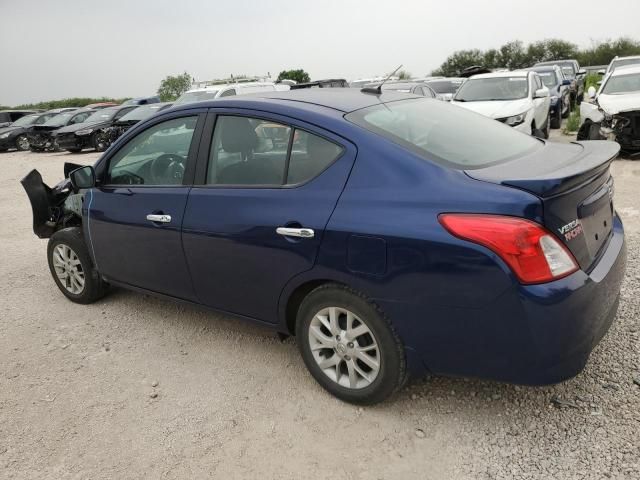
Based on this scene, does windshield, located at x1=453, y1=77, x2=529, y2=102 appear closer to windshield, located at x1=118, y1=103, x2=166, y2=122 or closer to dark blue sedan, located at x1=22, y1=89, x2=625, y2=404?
dark blue sedan, located at x1=22, y1=89, x2=625, y2=404

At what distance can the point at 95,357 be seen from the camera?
3.67 meters

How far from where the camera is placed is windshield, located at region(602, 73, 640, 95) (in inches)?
384

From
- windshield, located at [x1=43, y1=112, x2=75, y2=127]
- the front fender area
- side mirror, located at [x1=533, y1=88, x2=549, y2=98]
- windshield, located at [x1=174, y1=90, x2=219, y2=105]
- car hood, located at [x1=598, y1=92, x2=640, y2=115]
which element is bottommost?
the front fender area

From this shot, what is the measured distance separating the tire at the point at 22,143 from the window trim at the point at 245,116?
21.7 metres

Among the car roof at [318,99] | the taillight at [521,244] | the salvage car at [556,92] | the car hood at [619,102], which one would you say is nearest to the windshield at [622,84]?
the car hood at [619,102]

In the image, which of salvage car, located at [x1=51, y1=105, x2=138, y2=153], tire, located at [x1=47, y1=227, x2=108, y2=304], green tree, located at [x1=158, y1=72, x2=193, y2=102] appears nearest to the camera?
tire, located at [x1=47, y1=227, x2=108, y2=304]

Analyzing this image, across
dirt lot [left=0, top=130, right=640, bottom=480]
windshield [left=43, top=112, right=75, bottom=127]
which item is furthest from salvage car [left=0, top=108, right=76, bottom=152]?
dirt lot [left=0, top=130, right=640, bottom=480]

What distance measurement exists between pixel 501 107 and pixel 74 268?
809 cm

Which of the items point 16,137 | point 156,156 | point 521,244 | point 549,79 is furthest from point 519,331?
point 16,137

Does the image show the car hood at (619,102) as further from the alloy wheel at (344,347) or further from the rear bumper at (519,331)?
the alloy wheel at (344,347)

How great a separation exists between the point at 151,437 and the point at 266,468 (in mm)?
691

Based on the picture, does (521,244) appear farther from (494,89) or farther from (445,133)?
(494,89)

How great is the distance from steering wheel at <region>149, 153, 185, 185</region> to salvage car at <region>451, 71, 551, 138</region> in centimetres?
715

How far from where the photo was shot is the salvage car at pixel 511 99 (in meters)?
9.56
